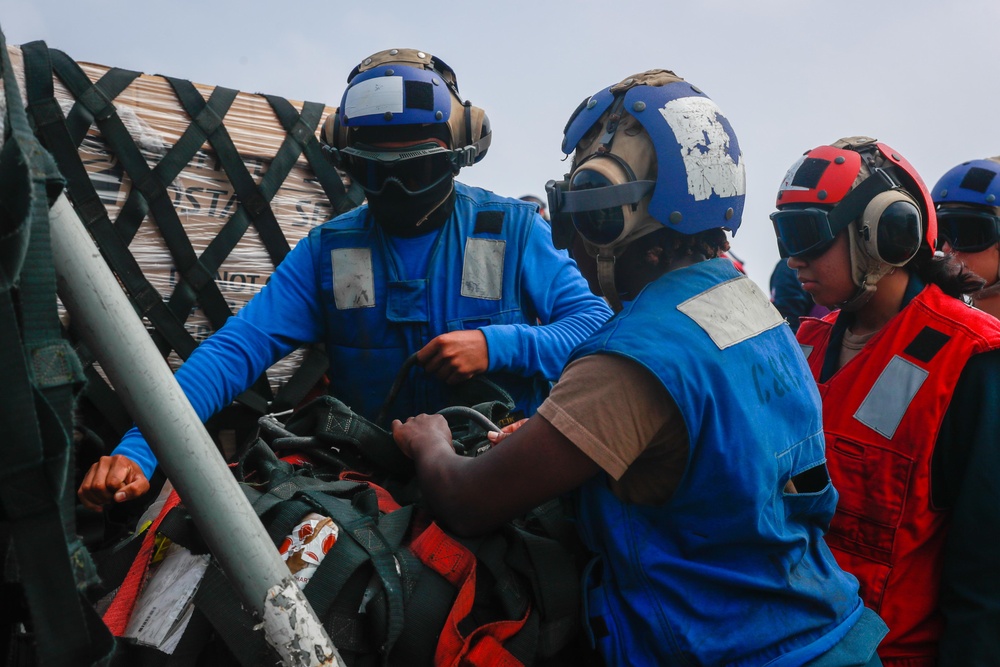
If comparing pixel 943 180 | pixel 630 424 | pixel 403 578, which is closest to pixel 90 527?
pixel 403 578

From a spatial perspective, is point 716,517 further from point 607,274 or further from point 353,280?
point 353,280

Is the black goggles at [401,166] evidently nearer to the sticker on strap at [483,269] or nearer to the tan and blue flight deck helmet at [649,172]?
the sticker on strap at [483,269]

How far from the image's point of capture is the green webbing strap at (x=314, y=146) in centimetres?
388

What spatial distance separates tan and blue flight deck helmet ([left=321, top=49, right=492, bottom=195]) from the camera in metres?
2.92

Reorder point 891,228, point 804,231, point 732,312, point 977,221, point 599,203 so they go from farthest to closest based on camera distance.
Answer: point 977,221, point 804,231, point 891,228, point 599,203, point 732,312

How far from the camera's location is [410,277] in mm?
3117

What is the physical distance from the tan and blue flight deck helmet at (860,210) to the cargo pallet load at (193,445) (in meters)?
1.24

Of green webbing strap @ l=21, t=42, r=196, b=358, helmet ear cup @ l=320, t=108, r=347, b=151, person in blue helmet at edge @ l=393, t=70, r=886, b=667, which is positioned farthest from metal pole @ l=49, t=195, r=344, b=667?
green webbing strap @ l=21, t=42, r=196, b=358

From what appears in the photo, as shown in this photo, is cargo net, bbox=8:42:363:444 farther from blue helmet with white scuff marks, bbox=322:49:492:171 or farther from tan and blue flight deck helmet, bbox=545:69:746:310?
tan and blue flight deck helmet, bbox=545:69:746:310

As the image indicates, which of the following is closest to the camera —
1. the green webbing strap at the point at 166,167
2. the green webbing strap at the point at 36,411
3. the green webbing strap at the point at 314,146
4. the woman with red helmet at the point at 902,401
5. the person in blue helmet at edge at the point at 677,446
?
the green webbing strap at the point at 36,411

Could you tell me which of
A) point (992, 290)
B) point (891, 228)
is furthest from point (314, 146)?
point (992, 290)

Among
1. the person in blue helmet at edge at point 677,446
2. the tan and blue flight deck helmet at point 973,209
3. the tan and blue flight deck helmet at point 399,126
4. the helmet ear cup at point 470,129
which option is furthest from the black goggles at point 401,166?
the tan and blue flight deck helmet at point 973,209

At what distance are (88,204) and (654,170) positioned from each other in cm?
239

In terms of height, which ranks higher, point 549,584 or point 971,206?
point 971,206
